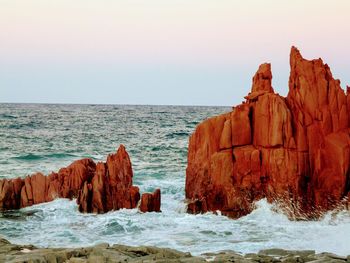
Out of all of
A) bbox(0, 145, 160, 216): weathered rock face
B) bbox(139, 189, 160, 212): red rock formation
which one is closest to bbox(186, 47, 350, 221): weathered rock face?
bbox(139, 189, 160, 212): red rock formation

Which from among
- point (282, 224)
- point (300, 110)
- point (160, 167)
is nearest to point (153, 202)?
point (282, 224)

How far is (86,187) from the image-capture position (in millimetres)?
21656

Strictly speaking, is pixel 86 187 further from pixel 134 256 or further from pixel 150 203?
pixel 134 256

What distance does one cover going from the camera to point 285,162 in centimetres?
1967

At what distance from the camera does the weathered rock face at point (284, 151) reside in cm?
1947

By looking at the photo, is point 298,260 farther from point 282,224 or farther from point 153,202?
point 153,202

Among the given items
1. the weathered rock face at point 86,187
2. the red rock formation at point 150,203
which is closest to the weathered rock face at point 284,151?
the red rock formation at point 150,203

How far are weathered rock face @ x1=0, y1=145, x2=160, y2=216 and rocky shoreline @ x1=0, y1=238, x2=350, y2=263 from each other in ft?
23.0

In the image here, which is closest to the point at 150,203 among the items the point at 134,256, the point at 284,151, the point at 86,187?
the point at 86,187

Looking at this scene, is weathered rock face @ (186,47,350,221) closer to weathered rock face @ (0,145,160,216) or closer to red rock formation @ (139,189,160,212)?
red rock formation @ (139,189,160,212)

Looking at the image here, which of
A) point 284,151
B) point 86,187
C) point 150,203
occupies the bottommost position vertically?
point 150,203

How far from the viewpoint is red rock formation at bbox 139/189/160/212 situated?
2123 centimetres

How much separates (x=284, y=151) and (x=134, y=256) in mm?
8566

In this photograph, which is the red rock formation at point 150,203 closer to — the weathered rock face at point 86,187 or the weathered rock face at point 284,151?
the weathered rock face at point 86,187
